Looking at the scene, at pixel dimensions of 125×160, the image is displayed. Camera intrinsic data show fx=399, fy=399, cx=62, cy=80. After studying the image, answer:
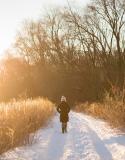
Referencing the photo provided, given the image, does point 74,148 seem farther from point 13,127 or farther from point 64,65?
point 64,65

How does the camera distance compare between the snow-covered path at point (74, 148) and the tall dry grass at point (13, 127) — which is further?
the tall dry grass at point (13, 127)

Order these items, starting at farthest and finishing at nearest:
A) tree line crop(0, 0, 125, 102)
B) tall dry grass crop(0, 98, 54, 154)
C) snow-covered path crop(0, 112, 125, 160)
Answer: tree line crop(0, 0, 125, 102) → tall dry grass crop(0, 98, 54, 154) → snow-covered path crop(0, 112, 125, 160)

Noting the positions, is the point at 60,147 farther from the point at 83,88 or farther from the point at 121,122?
the point at 83,88

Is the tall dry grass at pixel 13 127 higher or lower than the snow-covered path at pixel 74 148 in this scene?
higher

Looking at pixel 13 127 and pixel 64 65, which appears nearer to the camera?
pixel 13 127

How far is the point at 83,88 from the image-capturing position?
64.8m

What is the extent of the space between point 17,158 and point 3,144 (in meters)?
0.94

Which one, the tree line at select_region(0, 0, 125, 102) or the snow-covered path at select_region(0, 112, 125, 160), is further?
the tree line at select_region(0, 0, 125, 102)

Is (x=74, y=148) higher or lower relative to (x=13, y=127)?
lower

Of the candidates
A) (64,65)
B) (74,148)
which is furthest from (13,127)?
(64,65)

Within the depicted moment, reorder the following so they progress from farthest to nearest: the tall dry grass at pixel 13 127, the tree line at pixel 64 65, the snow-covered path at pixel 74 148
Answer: the tree line at pixel 64 65, the tall dry grass at pixel 13 127, the snow-covered path at pixel 74 148

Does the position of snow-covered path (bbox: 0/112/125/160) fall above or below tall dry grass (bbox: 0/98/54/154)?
below

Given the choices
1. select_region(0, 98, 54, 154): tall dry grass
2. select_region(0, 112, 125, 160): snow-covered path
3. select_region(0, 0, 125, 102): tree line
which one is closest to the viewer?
select_region(0, 112, 125, 160): snow-covered path

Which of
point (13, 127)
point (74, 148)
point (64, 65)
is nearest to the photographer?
point (74, 148)
